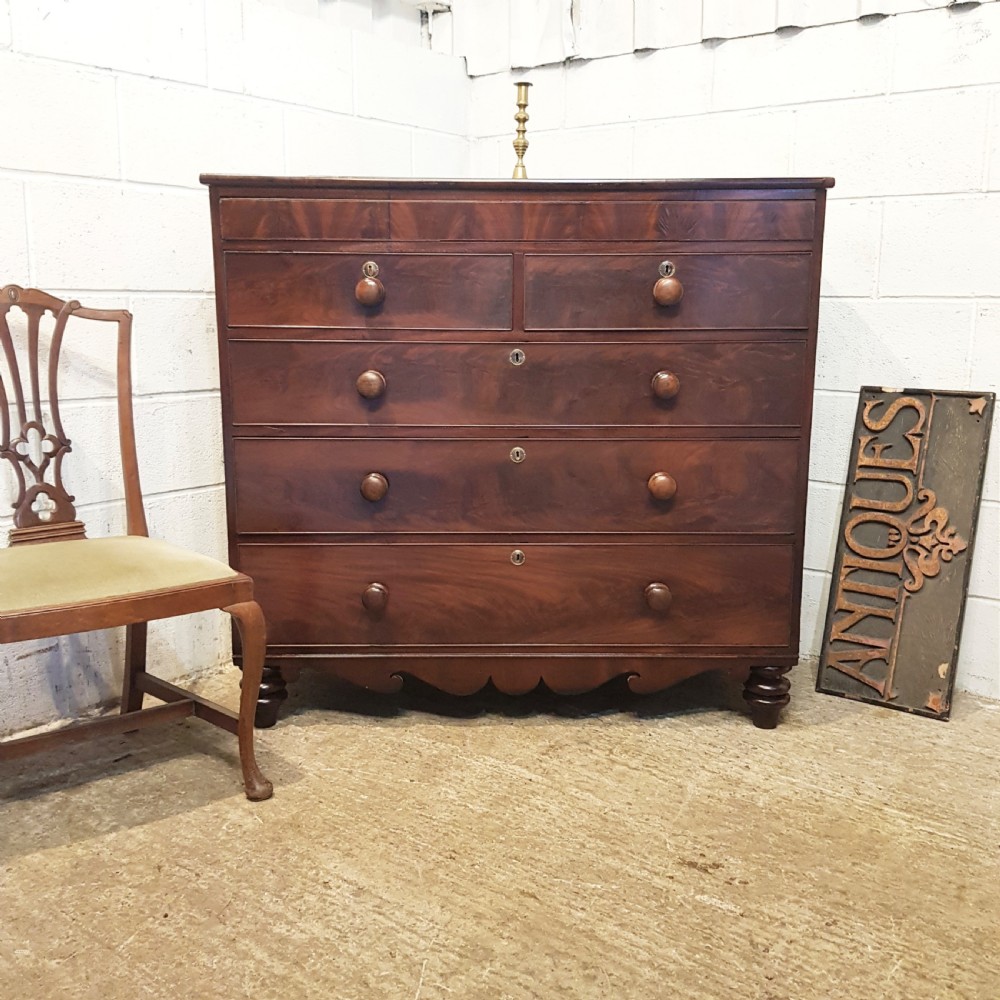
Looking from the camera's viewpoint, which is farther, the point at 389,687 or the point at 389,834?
the point at 389,687

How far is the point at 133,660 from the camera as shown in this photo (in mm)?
2229

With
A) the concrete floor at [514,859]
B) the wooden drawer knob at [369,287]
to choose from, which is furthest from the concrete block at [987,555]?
the wooden drawer knob at [369,287]

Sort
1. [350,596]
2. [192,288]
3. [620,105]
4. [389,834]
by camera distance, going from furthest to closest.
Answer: [620,105] → [192,288] → [350,596] → [389,834]

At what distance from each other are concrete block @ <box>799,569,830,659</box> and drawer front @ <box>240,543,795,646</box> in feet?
1.89

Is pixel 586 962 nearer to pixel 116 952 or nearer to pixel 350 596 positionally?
pixel 116 952

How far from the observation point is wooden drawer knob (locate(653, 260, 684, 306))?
80.3 inches

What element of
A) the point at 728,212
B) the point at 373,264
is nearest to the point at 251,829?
the point at 373,264

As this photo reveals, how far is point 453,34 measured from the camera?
305 centimetres

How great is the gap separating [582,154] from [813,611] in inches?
58.3

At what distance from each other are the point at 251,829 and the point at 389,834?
25 centimetres

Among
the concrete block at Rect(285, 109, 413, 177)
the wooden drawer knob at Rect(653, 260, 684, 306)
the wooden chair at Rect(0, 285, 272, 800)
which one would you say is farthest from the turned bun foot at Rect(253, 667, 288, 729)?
the concrete block at Rect(285, 109, 413, 177)

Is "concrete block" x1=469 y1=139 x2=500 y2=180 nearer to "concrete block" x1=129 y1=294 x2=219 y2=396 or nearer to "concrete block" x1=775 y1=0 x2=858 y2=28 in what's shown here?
"concrete block" x1=775 y1=0 x2=858 y2=28

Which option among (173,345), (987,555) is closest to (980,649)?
(987,555)

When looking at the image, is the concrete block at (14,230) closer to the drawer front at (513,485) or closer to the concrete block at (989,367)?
the drawer front at (513,485)
